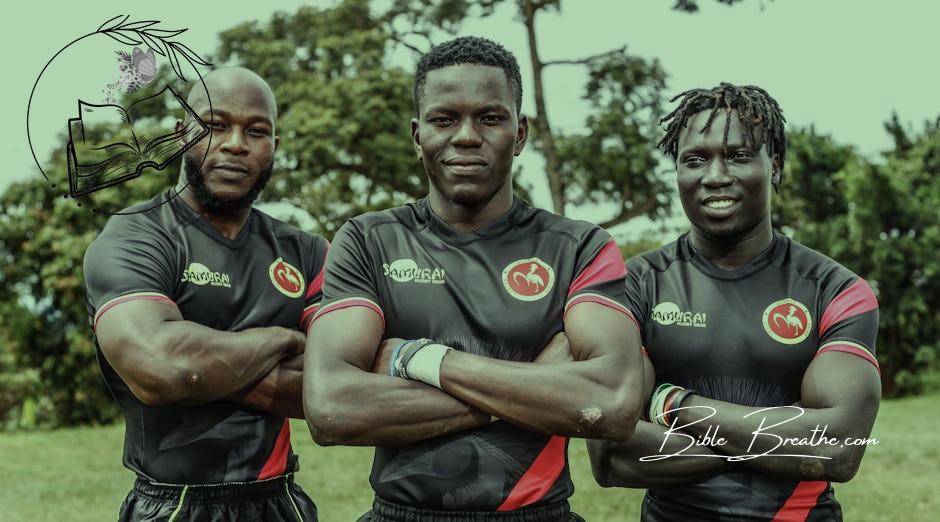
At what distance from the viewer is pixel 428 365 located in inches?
140

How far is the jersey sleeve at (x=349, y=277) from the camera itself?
375cm

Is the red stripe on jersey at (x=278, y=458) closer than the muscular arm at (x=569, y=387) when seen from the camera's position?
No

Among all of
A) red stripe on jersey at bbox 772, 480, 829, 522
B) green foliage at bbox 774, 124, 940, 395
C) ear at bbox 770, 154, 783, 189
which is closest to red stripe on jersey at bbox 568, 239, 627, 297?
ear at bbox 770, 154, 783, 189

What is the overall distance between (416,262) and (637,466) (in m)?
1.28

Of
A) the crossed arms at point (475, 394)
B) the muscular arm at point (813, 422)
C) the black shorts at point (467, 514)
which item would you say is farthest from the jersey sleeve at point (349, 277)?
the muscular arm at point (813, 422)

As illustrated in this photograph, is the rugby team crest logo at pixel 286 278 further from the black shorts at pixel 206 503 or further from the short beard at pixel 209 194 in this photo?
the black shorts at pixel 206 503

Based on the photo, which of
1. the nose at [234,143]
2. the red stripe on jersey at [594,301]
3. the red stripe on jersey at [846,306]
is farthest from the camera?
the nose at [234,143]

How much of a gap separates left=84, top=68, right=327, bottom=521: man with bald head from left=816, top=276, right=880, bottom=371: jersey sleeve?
2.27 metres

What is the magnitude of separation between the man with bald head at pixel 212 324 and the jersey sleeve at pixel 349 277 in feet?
1.78

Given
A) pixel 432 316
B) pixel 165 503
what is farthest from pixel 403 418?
pixel 165 503

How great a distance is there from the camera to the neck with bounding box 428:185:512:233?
3926 mm

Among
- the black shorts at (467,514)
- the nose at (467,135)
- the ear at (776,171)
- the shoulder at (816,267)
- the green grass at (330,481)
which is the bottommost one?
the green grass at (330,481)

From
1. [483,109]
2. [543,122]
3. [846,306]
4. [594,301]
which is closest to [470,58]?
[483,109]

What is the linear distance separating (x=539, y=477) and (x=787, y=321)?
134cm
